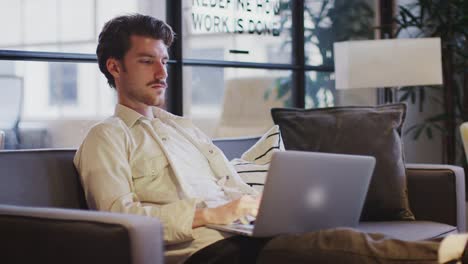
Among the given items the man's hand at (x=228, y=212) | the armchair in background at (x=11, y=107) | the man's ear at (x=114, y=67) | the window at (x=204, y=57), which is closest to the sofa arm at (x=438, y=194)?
the man's hand at (x=228, y=212)

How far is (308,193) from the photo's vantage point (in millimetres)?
1900

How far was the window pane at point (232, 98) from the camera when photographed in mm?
4055

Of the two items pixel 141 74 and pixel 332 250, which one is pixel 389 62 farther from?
pixel 332 250

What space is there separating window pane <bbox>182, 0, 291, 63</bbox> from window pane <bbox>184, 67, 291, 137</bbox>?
9cm

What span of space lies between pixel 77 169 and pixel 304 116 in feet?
3.42

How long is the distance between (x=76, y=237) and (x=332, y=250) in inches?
21.9

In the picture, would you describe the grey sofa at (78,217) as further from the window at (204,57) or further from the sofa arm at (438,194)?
the window at (204,57)

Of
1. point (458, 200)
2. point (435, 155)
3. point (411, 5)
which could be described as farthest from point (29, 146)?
point (435, 155)

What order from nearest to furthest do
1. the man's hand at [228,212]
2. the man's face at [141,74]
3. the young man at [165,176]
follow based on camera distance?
the young man at [165,176] < the man's hand at [228,212] < the man's face at [141,74]

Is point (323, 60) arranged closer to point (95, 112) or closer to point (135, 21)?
point (95, 112)

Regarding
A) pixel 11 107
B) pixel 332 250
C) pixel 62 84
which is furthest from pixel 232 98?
pixel 332 250

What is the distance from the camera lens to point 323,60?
505 centimetres

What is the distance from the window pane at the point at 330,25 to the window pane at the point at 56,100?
5.94ft

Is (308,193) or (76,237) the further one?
(308,193)
